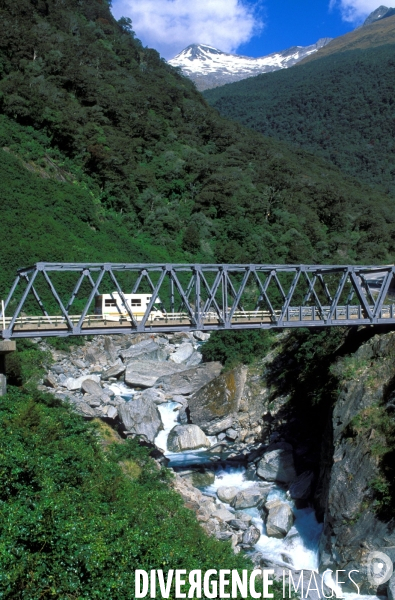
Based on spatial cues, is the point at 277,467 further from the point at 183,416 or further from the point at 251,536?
the point at 183,416

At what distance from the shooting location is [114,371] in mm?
36938

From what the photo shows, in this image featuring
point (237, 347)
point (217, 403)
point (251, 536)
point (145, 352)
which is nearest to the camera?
point (251, 536)

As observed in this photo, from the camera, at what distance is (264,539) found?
68.0 feet

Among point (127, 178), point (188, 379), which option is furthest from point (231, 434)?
point (127, 178)

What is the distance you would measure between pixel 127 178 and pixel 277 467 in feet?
144

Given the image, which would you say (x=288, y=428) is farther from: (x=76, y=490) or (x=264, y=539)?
(x=76, y=490)

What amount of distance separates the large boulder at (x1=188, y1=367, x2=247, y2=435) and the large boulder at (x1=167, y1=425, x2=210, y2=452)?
1430 mm

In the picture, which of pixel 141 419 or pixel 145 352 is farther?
pixel 145 352

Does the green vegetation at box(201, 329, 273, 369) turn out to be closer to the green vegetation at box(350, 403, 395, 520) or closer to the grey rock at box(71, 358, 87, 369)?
the grey rock at box(71, 358, 87, 369)

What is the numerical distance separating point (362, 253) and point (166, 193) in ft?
85.5

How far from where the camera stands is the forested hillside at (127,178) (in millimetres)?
50500

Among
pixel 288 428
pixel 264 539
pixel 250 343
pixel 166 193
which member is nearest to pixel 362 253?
pixel 166 193

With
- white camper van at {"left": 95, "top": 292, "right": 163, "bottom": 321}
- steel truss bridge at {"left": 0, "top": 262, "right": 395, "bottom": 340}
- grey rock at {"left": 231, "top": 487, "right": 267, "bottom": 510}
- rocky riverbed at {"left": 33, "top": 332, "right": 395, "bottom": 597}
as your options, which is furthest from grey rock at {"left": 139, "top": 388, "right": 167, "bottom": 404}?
grey rock at {"left": 231, "top": 487, "right": 267, "bottom": 510}

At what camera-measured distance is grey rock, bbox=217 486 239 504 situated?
23344mm
